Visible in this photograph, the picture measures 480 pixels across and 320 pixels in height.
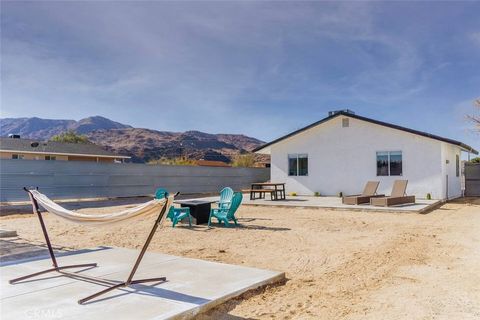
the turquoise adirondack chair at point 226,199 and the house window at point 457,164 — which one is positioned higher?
the house window at point 457,164

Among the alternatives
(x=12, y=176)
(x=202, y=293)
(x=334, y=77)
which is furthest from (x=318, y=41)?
(x=202, y=293)

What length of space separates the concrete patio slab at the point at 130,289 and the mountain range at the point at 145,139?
66.9 metres

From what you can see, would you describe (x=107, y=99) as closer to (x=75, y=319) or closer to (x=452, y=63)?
(x=452, y=63)

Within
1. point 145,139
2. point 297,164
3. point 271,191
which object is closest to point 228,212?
point 271,191

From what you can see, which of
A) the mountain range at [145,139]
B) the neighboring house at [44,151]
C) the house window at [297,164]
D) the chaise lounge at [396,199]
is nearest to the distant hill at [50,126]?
the mountain range at [145,139]

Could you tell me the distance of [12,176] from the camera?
15359 mm

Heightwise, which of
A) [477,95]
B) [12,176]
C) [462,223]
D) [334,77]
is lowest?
[462,223]

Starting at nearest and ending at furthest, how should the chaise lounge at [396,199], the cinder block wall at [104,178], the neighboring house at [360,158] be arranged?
1. the chaise lounge at [396,199]
2. the cinder block wall at [104,178]
3. the neighboring house at [360,158]

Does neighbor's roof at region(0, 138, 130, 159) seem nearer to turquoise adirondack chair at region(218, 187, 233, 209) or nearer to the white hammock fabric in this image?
turquoise adirondack chair at region(218, 187, 233, 209)

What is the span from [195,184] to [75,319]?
65.5 feet

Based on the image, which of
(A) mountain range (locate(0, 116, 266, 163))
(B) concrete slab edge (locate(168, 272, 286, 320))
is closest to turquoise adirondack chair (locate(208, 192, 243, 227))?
(B) concrete slab edge (locate(168, 272, 286, 320))

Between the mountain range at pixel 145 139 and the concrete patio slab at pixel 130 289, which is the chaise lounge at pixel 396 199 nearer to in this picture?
the concrete patio slab at pixel 130 289

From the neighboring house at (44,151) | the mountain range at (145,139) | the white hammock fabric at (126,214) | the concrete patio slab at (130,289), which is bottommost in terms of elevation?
the concrete patio slab at (130,289)

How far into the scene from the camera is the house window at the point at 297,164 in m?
19.0
